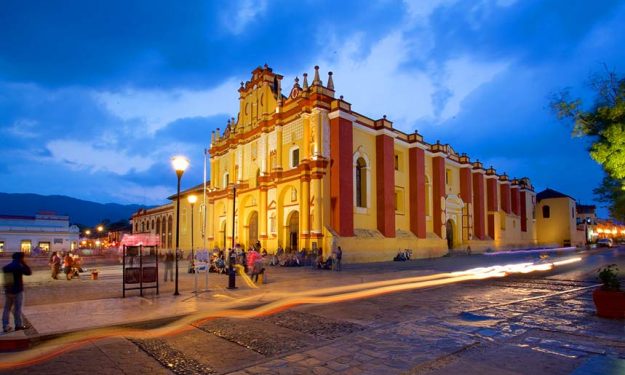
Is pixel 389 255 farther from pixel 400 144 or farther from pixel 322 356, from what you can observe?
pixel 322 356

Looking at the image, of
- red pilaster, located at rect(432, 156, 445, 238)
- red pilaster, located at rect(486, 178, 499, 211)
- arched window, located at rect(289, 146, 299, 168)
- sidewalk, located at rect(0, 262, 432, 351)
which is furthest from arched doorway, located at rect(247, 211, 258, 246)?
red pilaster, located at rect(486, 178, 499, 211)

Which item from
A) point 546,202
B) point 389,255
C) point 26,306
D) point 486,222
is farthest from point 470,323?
point 546,202

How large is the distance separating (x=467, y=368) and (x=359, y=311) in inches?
186

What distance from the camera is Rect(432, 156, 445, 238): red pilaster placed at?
3956 cm

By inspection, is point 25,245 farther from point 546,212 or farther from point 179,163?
point 546,212

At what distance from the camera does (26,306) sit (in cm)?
1134

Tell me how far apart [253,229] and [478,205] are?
28.6 m

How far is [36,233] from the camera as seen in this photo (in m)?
58.5

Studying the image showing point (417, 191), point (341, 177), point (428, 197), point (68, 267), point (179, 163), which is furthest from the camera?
point (428, 197)

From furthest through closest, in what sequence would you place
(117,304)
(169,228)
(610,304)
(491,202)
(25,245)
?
(169,228)
(25,245)
(491,202)
(117,304)
(610,304)

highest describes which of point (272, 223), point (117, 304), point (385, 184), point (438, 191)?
point (385, 184)

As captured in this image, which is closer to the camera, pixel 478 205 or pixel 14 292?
pixel 14 292

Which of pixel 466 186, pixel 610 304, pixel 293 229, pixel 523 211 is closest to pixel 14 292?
pixel 610 304

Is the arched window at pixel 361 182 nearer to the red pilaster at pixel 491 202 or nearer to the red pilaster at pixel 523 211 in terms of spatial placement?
the red pilaster at pixel 491 202
